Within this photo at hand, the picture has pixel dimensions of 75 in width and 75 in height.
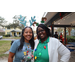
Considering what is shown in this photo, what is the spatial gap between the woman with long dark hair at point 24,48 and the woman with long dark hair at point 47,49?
10cm

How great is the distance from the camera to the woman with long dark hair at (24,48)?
1136mm

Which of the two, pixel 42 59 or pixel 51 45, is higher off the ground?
pixel 51 45

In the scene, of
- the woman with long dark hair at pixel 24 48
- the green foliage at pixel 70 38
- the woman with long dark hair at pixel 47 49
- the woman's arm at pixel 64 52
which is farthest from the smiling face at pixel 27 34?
the green foliage at pixel 70 38

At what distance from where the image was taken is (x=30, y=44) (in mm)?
1213

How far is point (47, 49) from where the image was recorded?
44.5 inches

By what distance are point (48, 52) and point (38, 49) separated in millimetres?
163

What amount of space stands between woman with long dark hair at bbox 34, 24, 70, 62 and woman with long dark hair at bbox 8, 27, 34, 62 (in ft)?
0.31

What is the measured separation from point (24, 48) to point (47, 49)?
1.21 feet

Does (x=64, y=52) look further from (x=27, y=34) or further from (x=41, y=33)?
(x=27, y=34)

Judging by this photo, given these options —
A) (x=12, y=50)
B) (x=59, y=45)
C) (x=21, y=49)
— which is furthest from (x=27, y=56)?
(x=59, y=45)

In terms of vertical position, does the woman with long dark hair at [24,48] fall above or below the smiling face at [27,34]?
below

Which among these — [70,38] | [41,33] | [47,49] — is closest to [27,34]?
[41,33]

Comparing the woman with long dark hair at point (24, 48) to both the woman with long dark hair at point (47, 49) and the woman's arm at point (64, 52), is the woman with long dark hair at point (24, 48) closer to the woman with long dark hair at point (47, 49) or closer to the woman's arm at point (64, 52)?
the woman with long dark hair at point (47, 49)

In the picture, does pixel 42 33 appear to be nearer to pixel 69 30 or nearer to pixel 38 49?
pixel 38 49
